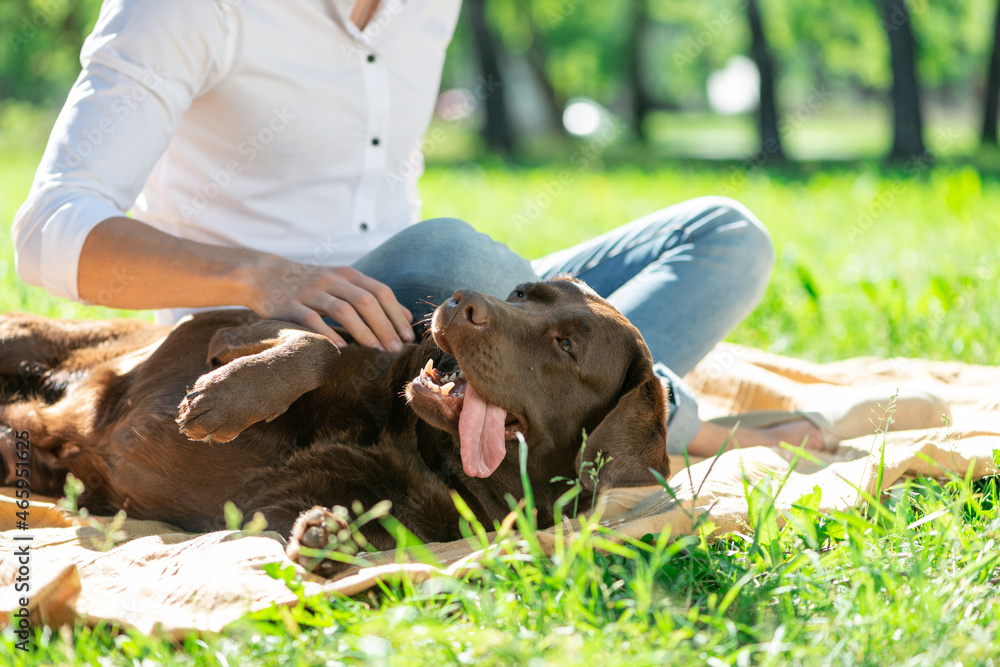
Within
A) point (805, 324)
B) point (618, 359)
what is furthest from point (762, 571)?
point (805, 324)

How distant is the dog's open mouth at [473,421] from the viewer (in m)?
2.24

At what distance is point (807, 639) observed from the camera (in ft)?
5.25

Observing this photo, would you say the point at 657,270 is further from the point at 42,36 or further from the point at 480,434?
the point at 42,36

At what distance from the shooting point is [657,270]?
331 cm

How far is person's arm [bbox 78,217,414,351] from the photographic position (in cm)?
242

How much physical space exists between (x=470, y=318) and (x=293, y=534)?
0.70 m

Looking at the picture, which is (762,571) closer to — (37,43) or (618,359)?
(618,359)

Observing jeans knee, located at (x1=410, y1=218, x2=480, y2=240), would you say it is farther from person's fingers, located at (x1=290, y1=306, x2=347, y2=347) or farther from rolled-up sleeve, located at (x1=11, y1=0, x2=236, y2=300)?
rolled-up sleeve, located at (x1=11, y1=0, x2=236, y2=300)

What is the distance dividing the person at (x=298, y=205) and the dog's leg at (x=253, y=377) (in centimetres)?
11

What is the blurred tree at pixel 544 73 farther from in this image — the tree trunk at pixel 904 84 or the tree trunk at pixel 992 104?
the tree trunk at pixel 904 84

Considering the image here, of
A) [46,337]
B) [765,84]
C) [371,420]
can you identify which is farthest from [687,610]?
[765,84]

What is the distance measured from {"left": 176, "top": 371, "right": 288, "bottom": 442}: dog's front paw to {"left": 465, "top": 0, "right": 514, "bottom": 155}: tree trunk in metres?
17.1

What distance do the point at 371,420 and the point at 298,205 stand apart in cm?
107
